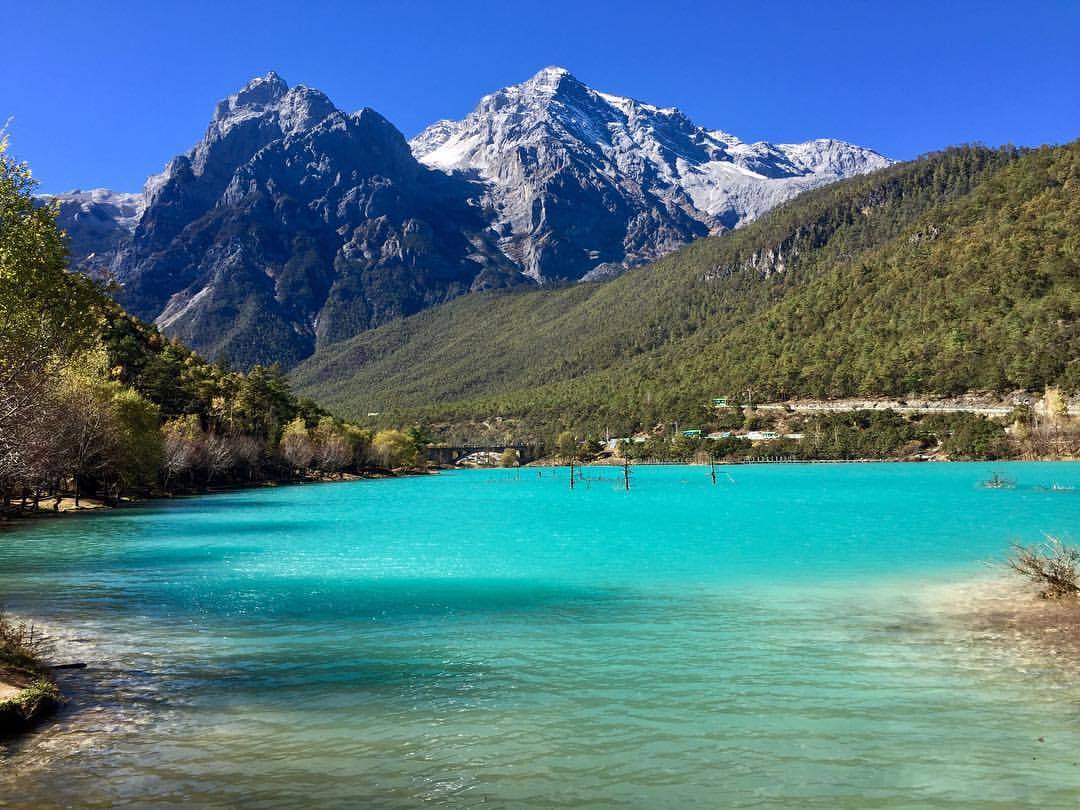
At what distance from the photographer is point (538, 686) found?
60.8 ft

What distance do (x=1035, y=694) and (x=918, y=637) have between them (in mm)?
5839

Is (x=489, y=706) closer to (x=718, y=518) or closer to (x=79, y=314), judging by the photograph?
(x=79, y=314)

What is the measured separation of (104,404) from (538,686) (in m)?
69.1

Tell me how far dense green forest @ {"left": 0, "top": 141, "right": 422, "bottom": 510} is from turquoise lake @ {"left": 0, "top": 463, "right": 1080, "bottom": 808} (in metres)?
8.18

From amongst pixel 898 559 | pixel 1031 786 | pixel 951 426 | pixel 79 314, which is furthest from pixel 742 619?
pixel 951 426

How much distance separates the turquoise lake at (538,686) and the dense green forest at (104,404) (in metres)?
8.18

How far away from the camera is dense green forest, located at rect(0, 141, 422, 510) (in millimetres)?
30609

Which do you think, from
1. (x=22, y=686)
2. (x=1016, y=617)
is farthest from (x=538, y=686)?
(x=1016, y=617)

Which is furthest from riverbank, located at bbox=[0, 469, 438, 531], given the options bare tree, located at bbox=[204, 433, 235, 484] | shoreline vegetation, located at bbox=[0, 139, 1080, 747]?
bare tree, located at bbox=[204, 433, 235, 484]

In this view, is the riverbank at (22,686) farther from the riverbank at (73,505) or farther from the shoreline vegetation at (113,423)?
the riverbank at (73,505)

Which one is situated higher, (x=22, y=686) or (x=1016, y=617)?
(x=22, y=686)

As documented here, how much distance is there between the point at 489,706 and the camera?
55.8 ft

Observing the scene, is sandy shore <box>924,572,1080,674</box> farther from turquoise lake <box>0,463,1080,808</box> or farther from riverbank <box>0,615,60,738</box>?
riverbank <box>0,615,60,738</box>

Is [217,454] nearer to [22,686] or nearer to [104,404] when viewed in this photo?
[104,404]
